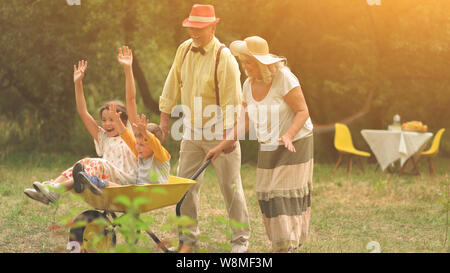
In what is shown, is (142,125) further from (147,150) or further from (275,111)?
(275,111)

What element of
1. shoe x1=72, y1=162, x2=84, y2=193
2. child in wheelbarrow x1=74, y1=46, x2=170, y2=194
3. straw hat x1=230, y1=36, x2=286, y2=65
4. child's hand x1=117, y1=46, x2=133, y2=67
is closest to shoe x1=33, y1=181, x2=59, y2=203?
shoe x1=72, y1=162, x2=84, y2=193

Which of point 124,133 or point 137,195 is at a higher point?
point 124,133

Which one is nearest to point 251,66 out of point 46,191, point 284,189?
point 284,189

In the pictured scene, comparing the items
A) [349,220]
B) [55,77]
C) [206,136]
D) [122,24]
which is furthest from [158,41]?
[206,136]

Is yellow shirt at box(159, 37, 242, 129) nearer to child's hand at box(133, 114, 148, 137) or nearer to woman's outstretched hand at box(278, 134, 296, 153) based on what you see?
woman's outstretched hand at box(278, 134, 296, 153)

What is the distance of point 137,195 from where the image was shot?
4.53m

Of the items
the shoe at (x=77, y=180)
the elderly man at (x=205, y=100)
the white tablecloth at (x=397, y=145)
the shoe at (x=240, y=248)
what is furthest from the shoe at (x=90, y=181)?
the white tablecloth at (x=397, y=145)

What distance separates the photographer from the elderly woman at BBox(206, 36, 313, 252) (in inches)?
196

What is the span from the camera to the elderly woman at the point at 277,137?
498 centimetres

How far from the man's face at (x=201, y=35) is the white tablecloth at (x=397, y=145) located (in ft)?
23.8

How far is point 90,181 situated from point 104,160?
0.35 metres

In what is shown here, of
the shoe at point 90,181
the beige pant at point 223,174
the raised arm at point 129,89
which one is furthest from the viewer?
the beige pant at point 223,174

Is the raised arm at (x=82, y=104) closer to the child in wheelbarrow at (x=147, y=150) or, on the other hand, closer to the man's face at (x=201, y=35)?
the child in wheelbarrow at (x=147, y=150)

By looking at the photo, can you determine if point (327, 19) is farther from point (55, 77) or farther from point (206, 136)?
point (206, 136)
